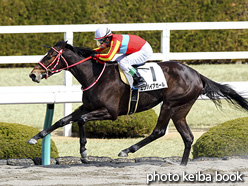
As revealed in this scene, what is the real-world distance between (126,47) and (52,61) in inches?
30.5

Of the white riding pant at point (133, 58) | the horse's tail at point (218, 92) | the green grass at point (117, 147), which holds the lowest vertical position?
the green grass at point (117, 147)

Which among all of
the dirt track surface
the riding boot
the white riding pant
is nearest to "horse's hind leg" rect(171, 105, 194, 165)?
the dirt track surface

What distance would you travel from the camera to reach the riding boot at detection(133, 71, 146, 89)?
5.67m

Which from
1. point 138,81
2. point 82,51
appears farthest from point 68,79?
point 138,81

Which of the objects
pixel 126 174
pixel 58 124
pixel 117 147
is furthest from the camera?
pixel 117 147

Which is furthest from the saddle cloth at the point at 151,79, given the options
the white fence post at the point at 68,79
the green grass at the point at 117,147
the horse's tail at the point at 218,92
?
the white fence post at the point at 68,79

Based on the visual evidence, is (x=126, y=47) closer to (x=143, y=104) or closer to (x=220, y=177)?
(x=143, y=104)

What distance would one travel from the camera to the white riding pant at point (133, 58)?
5.68 meters

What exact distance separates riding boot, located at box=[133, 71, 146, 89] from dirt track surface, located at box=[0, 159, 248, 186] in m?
0.80

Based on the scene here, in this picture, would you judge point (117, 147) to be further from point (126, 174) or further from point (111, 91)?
point (126, 174)

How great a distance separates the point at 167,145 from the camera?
25.5 feet

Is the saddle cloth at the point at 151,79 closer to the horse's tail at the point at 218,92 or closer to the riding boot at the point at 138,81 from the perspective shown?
the riding boot at the point at 138,81

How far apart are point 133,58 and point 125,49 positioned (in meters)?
0.12

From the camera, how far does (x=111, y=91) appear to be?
5.65 m
